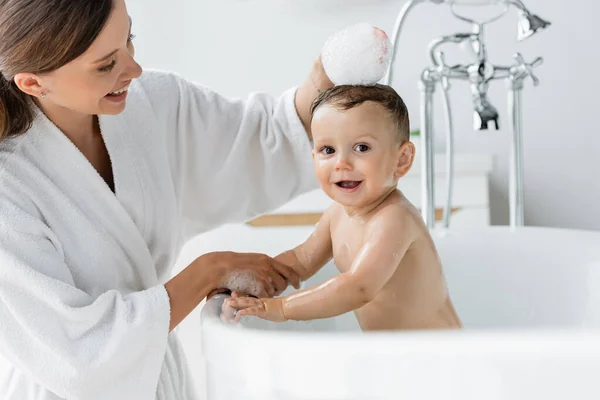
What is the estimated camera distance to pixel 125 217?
1431 millimetres

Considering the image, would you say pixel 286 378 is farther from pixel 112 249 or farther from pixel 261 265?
pixel 112 249

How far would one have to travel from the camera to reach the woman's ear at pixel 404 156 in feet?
4.11

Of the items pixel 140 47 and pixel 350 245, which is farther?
pixel 140 47

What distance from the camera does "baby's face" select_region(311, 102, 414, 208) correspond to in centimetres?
121

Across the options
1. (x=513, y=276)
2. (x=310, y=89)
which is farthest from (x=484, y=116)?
(x=310, y=89)

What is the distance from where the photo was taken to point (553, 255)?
177cm

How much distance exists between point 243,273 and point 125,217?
0.81 feet

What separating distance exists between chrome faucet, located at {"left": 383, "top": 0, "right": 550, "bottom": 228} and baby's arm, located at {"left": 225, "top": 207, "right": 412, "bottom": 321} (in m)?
0.69

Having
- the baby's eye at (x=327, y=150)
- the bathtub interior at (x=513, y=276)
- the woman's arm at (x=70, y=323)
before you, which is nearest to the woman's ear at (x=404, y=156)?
the baby's eye at (x=327, y=150)

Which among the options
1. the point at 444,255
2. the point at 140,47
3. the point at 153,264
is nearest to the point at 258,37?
the point at 140,47

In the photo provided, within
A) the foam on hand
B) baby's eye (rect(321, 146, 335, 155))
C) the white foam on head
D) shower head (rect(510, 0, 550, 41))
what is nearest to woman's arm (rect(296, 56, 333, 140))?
the foam on hand

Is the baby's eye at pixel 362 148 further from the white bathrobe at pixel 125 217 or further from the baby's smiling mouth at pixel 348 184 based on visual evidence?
the white bathrobe at pixel 125 217

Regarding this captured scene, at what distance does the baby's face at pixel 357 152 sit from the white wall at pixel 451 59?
1528 mm

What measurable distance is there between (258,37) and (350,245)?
163cm
